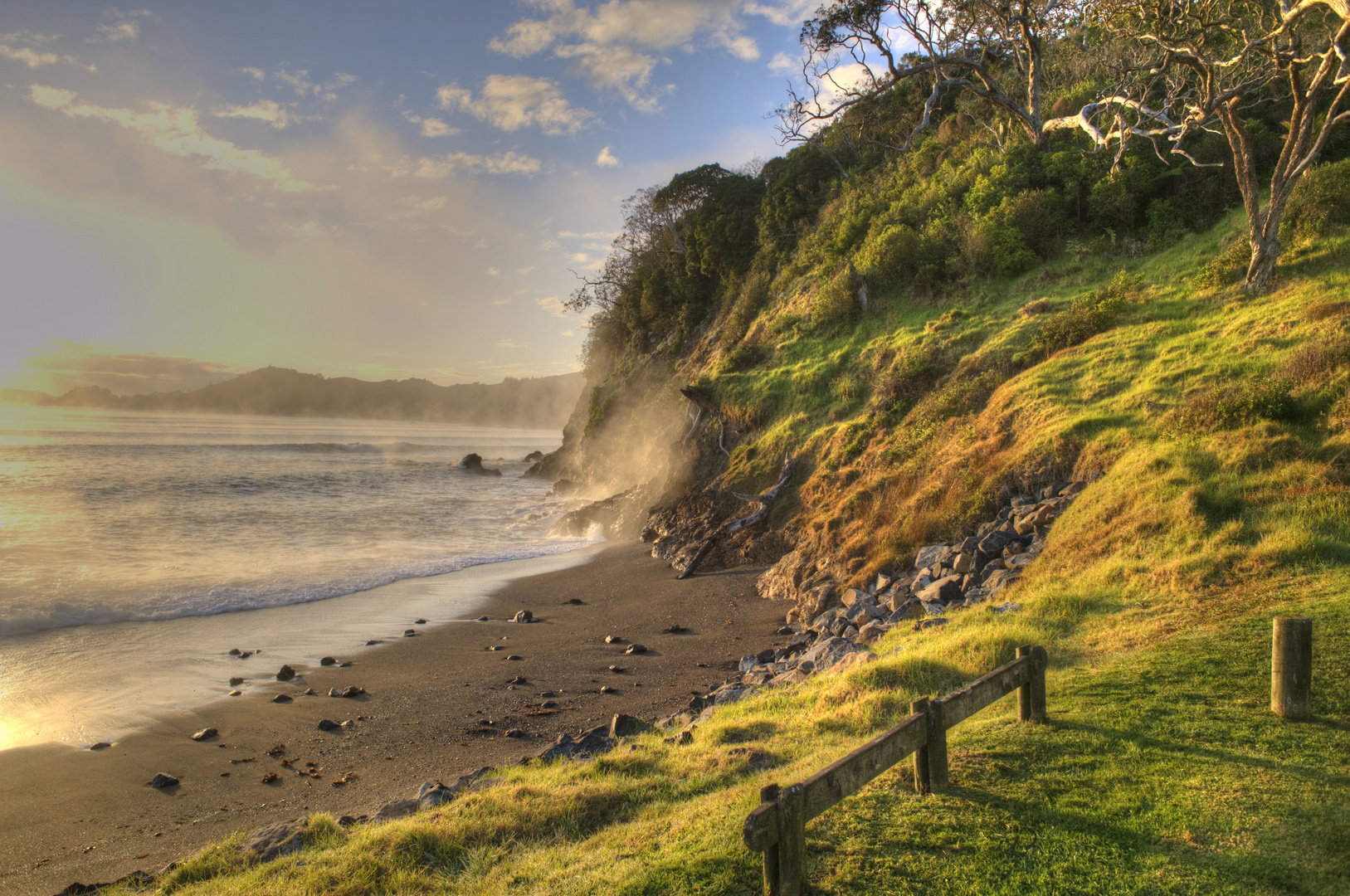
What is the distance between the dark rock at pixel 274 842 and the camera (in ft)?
17.6

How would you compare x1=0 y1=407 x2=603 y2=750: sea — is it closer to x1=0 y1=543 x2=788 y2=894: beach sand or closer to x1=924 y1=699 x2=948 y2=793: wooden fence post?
x1=0 y1=543 x2=788 y2=894: beach sand

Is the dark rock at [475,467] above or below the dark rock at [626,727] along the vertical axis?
above

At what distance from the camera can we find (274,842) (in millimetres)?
5527

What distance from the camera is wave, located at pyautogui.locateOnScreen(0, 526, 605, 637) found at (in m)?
13.4

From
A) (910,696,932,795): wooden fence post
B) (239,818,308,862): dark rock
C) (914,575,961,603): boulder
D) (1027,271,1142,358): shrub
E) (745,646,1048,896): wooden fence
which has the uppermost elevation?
(1027,271,1142,358): shrub

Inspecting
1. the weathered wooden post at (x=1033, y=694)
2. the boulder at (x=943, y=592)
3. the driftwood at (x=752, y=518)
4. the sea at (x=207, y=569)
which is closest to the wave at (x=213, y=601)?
the sea at (x=207, y=569)

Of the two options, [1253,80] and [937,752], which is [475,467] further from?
[937,752]

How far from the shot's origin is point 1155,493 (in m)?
9.19

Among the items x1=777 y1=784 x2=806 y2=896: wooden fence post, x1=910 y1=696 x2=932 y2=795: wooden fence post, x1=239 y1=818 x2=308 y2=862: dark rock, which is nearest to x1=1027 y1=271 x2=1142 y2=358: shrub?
x1=910 y1=696 x2=932 y2=795: wooden fence post

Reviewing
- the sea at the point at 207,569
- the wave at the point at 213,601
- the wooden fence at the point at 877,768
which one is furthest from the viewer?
the wave at the point at 213,601

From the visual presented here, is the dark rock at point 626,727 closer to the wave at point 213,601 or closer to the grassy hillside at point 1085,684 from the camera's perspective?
the grassy hillside at point 1085,684

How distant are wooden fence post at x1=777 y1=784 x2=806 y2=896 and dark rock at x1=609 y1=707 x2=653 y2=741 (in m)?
4.08

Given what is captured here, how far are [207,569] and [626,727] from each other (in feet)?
52.2

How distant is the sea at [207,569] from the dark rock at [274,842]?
496 centimetres
